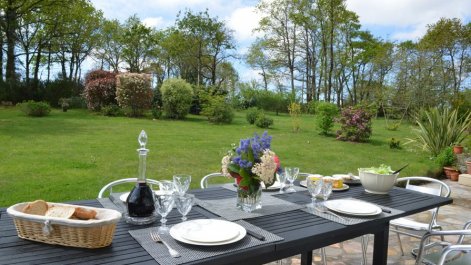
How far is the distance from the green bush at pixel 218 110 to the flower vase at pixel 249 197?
9.91 metres

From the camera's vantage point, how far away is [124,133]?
8445 mm

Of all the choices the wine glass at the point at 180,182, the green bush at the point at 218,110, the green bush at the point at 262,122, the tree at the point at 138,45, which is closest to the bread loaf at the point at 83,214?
the wine glass at the point at 180,182

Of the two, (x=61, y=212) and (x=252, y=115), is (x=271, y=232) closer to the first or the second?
(x=61, y=212)

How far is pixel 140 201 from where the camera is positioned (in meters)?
1.44

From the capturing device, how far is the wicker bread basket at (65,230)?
1168 millimetres

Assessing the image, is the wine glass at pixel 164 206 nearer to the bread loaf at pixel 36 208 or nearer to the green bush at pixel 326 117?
the bread loaf at pixel 36 208

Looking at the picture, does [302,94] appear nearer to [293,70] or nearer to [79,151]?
[293,70]

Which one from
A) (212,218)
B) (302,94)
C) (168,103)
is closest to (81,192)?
(212,218)

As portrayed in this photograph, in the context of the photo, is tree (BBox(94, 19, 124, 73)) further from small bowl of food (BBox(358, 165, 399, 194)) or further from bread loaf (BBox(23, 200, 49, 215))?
bread loaf (BBox(23, 200, 49, 215))

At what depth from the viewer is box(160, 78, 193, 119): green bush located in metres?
12.0

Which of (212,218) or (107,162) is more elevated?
(212,218)

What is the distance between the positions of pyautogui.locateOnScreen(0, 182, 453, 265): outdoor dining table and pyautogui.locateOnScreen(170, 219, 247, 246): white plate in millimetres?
81

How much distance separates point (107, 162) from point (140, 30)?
1788cm

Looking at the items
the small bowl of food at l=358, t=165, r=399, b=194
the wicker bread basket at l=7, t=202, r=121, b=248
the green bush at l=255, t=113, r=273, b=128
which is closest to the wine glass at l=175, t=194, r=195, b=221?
the wicker bread basket at l=7, t=202, r=121, b=248
